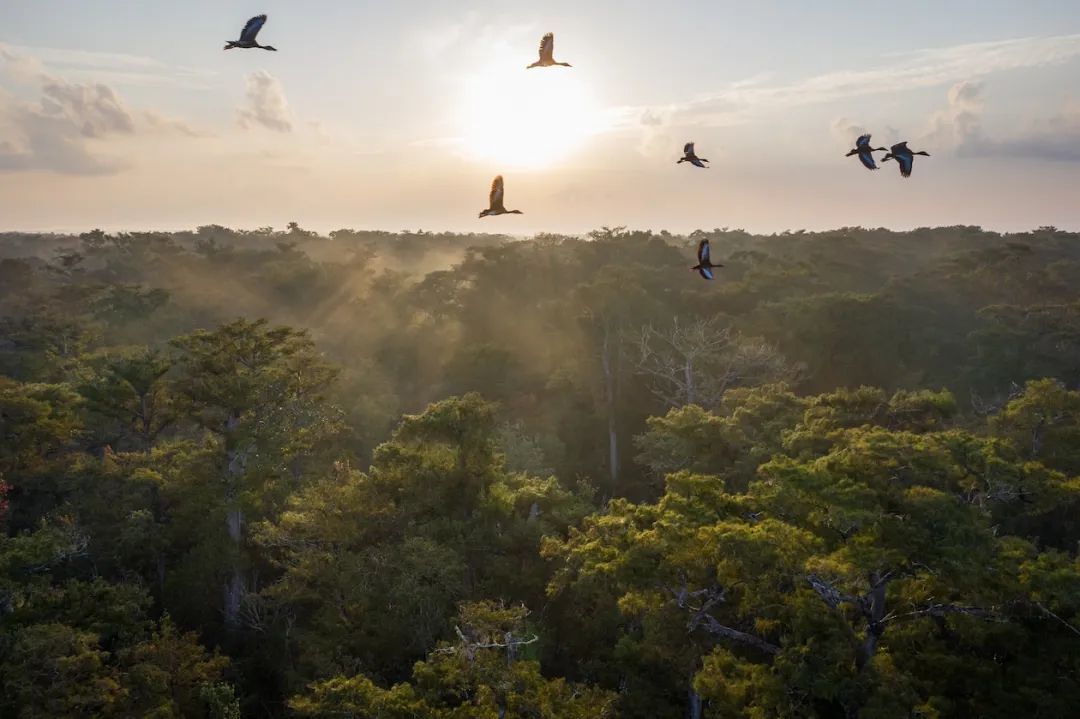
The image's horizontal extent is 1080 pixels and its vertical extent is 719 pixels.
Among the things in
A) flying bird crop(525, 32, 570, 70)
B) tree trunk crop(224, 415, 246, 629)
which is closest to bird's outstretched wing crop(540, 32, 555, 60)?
flying bird crop(525, 32, 570, 70)

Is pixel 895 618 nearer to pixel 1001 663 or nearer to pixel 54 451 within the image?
pixel 1001 663

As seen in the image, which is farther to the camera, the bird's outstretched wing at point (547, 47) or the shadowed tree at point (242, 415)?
the shadowed tree at point (242, 415)

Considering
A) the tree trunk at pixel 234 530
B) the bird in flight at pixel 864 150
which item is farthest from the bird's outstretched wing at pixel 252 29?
the tree trunk at pixel 234 530

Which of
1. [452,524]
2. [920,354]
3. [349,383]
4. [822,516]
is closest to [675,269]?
[920,354]

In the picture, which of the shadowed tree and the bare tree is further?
the bare tree

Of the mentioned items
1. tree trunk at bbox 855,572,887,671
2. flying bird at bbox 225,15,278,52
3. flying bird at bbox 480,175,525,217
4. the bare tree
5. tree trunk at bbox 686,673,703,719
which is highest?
flying bird at bbox 225,15,278,52

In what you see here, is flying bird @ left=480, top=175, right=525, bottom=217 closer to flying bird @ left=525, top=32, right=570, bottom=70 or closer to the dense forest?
flying bird @ left=525, top=32, right=570, bottom=70

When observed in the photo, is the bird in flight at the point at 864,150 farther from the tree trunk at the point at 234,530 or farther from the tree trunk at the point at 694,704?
the tree trunk at the point at 234,530
